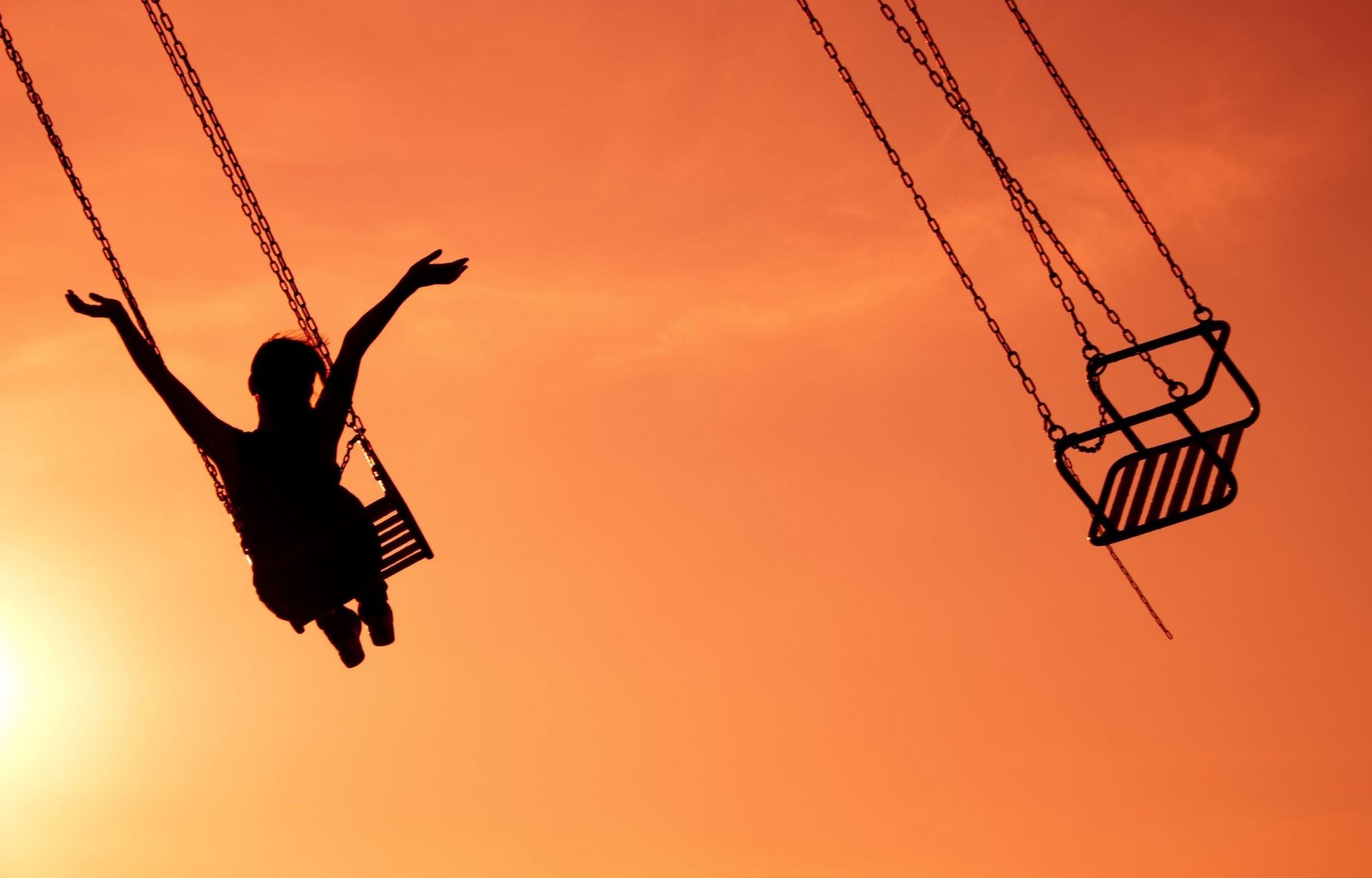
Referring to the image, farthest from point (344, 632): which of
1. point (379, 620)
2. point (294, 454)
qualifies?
point (294, 454)

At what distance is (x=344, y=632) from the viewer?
6.88 metres

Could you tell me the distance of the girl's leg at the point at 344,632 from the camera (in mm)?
6824

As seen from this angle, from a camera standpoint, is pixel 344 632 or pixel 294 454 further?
pixel 344 632

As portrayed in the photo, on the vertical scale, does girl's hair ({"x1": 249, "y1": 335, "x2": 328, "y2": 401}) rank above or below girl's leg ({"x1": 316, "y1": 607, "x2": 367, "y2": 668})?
above

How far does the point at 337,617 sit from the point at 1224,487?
12.8ft

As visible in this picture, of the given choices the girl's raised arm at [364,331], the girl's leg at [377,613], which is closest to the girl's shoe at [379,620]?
the girl's leg at [377,613]

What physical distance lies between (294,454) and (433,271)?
94 centimetres

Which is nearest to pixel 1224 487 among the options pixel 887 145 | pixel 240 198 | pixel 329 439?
pixel 887 145

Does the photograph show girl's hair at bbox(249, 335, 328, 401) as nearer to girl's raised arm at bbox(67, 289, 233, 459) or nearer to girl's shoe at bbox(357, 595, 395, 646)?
girl's raised arm at bbox(67, 289, 233, 459)

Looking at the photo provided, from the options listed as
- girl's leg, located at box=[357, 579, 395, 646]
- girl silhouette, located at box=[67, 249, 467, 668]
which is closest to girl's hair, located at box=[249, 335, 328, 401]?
girl silhouette, located at box=[67, 249, 467, 668]

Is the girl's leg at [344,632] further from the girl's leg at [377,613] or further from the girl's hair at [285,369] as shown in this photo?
the girl's hair at [285,369]

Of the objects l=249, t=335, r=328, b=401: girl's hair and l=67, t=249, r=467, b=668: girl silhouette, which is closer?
l=67, t=249, r=467, b=668: girl silhouette

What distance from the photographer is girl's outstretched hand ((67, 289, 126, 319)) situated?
6.41m

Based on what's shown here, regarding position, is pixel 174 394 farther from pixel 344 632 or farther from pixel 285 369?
pixel 344 632
